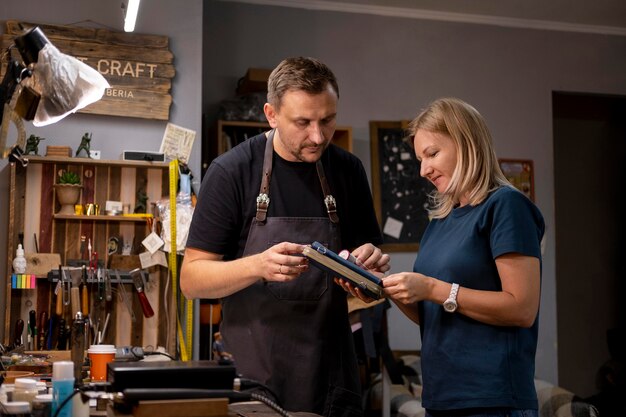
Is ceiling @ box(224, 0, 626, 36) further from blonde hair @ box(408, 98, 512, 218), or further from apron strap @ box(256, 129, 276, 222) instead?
blonde hair @ box(408, 98, 512, 218)

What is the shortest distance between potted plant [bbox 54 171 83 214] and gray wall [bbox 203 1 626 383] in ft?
5.36

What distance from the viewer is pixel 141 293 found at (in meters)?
4.49

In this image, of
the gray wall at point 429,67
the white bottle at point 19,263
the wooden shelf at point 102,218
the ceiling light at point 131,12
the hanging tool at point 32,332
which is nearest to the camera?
the ceiling light at point 131,12

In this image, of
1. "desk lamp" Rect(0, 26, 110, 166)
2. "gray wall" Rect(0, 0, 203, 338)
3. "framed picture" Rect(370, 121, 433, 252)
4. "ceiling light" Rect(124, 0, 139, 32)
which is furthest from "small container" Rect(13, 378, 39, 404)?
"framed picture" Rect(370, 121, 433, 252)

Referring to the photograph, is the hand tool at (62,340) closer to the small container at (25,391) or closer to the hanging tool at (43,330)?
the hanging tool at (43,330)

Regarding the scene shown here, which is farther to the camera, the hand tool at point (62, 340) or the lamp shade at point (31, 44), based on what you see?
the hand tool at point (62, 340)

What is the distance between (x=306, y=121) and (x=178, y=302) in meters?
2.46

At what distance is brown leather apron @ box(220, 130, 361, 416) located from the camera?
2.46 m

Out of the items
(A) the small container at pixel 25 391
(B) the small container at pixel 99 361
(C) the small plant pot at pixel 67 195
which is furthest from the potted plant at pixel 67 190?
(A) the small container at pixel 25 391

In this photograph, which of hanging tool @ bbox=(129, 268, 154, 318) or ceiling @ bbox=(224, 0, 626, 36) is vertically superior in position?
ceiling @ bbox=(224, 0, 626, 36)

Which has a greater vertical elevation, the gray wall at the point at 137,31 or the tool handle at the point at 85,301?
the gray wall at the point at 137,31

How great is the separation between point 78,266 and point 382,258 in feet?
8.31

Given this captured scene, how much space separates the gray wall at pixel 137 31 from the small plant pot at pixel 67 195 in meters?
0.33

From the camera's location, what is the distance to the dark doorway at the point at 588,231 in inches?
313
